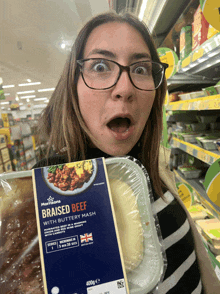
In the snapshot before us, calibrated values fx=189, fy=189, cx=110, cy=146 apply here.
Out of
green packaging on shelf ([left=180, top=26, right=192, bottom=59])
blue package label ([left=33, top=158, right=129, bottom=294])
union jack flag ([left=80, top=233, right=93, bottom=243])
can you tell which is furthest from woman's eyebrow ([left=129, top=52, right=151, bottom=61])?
green packaging on shelf ([left=180, top=26, right=192, bottom=59])

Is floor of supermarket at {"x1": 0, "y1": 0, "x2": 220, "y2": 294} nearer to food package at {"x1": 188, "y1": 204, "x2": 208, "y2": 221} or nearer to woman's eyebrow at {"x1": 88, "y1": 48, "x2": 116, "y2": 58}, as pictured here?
food package at {"x1": 188, "y1": 204, "x2": 208, "y2": 221}

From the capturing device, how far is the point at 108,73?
58cm

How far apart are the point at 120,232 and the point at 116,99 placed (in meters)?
0.37

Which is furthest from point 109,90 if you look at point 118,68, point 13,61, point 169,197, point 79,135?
point 13,61

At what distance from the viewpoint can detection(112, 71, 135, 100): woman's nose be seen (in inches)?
21.4

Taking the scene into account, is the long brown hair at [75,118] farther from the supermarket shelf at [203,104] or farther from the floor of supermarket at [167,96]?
the supermarket shelf at [203,104]

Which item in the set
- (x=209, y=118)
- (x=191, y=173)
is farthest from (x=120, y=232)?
(x=191, y=173)

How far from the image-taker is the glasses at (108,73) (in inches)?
22.5

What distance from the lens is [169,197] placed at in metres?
0.68

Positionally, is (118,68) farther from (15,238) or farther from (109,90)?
(15,238)

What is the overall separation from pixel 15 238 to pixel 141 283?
0.33 meters

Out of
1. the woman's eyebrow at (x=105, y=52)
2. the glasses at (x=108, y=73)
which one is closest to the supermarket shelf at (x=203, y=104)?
the glasses at (x=108, y=73)

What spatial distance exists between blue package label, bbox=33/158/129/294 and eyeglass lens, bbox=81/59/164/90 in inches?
10.8

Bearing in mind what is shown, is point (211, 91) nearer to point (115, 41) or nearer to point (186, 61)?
point (186, 61)
